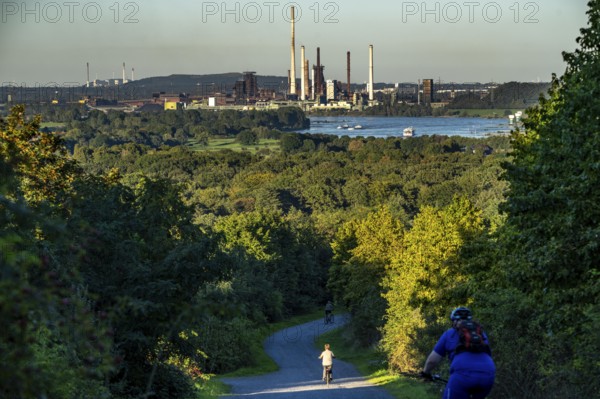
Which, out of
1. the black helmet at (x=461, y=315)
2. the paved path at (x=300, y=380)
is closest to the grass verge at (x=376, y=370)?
the paved path at (x=300, y=380)

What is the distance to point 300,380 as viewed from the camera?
34.5 m

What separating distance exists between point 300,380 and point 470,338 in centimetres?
2656

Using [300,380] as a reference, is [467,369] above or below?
above

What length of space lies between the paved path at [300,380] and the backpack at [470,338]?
1820 centimetres

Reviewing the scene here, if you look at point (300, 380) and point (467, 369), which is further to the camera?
point (300, 380)

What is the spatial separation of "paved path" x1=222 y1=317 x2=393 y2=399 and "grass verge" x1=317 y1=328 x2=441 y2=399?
16.9 inches

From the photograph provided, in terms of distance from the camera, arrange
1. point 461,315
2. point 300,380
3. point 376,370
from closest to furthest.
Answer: point 461,315 → point 300,380 → point 376,370

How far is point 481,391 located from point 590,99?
1123 cm

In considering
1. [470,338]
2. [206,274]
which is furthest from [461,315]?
[206,274]

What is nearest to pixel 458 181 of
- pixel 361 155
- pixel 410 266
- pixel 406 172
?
pixel 406 172

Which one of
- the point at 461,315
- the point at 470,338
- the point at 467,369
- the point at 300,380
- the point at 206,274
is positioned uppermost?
the point at 461,315

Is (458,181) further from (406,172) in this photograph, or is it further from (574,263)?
(574,263)

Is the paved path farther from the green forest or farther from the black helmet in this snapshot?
the black helmet

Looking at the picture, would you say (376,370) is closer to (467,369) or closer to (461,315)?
(461,315)
